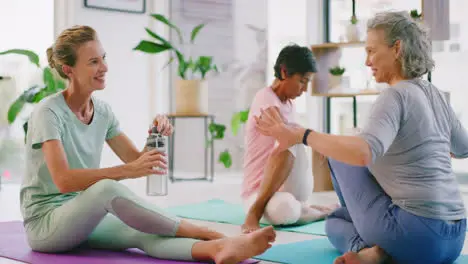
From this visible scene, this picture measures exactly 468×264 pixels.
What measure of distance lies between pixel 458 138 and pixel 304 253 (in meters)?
0.74

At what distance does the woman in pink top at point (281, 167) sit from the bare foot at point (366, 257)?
91 centimetres

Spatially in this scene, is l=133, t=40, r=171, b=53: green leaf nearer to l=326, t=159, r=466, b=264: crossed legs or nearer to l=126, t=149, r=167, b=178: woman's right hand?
l=126, t=149, r=167, b=178: woman's right hand

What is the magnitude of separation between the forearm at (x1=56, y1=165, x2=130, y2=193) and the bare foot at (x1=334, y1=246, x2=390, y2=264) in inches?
29.7

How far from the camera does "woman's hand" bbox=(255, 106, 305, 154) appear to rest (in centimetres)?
205

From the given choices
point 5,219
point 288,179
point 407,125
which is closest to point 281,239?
point 288,179

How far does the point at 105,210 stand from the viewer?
93.0 inches

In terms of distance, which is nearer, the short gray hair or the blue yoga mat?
the short gray hair

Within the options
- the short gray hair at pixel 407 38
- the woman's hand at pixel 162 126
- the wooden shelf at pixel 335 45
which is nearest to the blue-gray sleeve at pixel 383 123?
the short gray hair at pixel 407 38

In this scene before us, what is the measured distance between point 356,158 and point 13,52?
391 cm

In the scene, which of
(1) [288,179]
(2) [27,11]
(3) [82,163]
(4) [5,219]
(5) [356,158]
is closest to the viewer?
(5) [356,158]

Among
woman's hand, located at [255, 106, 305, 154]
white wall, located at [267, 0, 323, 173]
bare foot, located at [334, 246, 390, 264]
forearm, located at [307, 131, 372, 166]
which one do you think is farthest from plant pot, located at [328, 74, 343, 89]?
forearm, located at [307, 131, 372, 166]

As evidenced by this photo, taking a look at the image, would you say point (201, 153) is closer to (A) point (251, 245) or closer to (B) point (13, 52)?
(B) point (13, 52)

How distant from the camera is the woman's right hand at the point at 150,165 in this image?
2.31 meters

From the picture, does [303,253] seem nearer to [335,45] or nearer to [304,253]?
[304,253]
